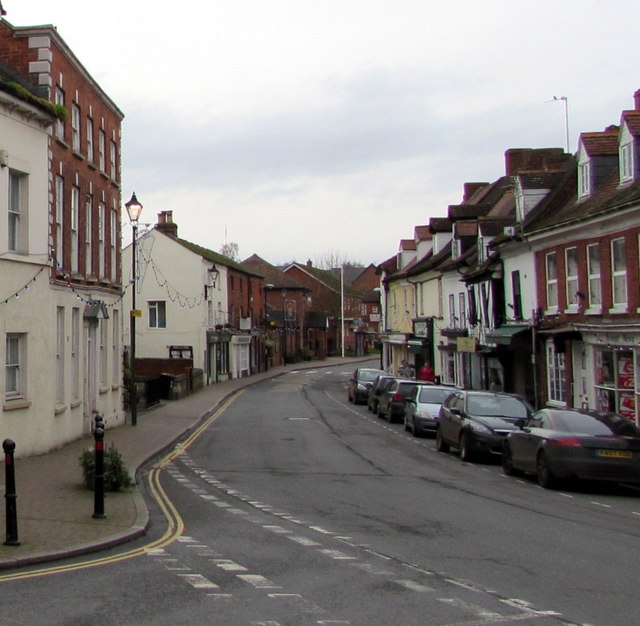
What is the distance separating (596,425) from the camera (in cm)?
1608

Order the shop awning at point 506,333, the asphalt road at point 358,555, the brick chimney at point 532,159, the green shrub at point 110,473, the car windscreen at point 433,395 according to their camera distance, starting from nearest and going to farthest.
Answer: the asphalt road at point 358,555
the green shrub at point 110,473
the car windscreen at point 433,395
the shop awning at point 506,333
the brick chimney at point 532,159

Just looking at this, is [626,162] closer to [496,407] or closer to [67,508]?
[496,407]

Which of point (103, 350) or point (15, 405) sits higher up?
point (103, 350)

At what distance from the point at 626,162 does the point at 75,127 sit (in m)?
14.6

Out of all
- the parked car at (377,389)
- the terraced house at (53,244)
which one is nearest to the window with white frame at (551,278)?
the parked car at (377,389)

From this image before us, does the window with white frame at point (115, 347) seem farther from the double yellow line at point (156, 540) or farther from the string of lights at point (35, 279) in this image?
the double yellow line at point (156, 540)

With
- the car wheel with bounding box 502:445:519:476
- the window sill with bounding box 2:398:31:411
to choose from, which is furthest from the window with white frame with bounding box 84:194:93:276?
the car wheel with bounding box 502:445:519:476

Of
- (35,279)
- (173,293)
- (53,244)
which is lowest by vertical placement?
(35,279)

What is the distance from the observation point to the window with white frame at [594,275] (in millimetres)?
24281

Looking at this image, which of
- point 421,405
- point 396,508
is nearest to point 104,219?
point 421,405

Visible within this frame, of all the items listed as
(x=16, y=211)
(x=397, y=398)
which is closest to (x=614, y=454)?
(x=16, y=211)

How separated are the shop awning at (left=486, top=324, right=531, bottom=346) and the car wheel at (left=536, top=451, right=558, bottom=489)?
1345 cm

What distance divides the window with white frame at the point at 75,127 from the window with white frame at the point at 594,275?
46.4 feet

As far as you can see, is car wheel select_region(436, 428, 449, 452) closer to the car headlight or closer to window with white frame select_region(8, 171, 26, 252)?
the car headlight
